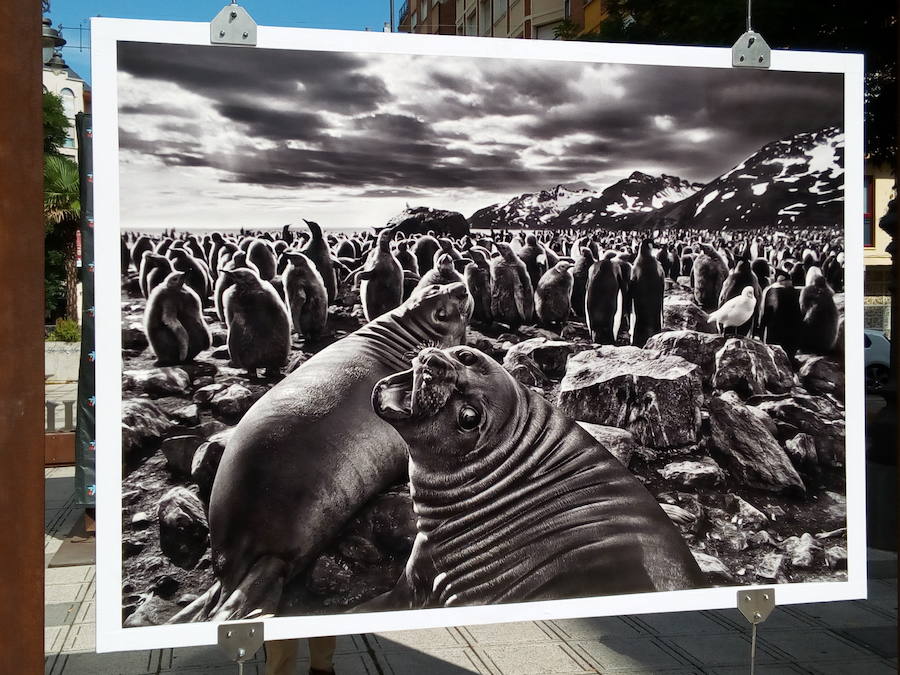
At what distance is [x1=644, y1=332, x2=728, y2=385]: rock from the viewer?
2.80 meters

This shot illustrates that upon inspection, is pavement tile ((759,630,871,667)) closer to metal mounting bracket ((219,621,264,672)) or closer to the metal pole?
metal mounting bracket ((219,621,264,672))

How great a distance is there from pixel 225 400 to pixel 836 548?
2.04 metres

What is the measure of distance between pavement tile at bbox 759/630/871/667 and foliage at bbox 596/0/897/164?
15.3ft

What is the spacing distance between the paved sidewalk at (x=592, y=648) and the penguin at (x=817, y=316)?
212cm

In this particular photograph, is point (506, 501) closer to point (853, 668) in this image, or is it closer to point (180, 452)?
point (180, 452)

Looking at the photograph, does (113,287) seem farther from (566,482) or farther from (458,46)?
(566,482)

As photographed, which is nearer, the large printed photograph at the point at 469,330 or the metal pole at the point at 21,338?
the metal pole at the point at 21,338

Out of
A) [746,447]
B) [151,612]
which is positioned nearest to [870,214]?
[746,447]

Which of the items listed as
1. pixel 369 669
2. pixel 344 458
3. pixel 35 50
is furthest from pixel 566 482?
pixel 369 669

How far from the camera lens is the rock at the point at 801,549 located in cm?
285

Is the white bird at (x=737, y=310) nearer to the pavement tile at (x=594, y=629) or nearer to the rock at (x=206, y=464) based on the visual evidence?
the rock at (x=206, y=464)

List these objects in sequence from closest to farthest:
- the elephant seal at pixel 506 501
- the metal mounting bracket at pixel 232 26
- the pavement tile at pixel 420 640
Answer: the metal mounting bracket at pixel 232 26, the elephant seal at pixel 506 501, the pavement tile at pixel 420 640

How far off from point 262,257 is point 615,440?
3.98 feet

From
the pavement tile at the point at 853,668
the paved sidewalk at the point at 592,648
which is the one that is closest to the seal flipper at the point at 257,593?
the paved sidewalk at the point at 592,648
